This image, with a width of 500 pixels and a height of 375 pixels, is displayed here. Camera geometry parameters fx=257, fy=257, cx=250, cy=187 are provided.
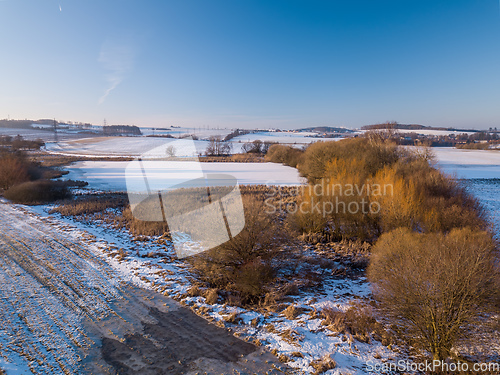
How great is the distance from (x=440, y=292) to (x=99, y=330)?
654 cm

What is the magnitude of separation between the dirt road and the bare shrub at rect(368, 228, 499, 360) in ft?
9.13

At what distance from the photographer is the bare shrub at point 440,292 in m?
4.47

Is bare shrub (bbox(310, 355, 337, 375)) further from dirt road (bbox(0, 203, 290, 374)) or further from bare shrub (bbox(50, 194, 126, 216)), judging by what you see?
bare shrub (bbox(50, 194, 126, 216))

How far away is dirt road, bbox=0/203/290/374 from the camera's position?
14.3 feet

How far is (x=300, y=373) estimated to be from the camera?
430 centimetres

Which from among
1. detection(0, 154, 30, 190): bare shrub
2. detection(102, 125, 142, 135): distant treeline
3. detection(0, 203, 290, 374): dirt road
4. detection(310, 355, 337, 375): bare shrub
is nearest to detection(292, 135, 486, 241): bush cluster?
detection(310, 355, 337, 375): bare shrub

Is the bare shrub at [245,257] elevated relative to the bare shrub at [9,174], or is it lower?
lower

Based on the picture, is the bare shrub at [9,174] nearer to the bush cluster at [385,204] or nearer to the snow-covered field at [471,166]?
the bush cluster at [385,204]

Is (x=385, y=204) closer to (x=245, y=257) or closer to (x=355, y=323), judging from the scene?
(x=355, y=323)

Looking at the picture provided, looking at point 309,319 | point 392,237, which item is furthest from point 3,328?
point 392,237

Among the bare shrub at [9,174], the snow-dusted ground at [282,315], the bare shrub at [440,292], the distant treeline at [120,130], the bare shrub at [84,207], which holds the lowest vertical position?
the snow-dusted ground at [282,315]

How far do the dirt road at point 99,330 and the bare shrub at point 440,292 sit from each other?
9.13 ft

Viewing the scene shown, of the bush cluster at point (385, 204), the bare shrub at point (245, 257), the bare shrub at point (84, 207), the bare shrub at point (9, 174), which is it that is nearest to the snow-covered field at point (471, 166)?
the bush cluster at point (385, 204)

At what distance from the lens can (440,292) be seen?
4590 millimetres
